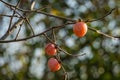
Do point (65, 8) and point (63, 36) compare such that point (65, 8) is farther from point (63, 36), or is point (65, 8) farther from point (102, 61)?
point (102, 61)

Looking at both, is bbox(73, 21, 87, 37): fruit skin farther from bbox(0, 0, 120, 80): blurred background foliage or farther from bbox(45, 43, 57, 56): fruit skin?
bbox(0, 0, 120, 80): blurred background foliage

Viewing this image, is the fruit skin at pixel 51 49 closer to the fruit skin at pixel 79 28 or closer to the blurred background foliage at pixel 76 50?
the fruit skin at pixel 79 28

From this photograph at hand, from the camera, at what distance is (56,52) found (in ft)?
5.19

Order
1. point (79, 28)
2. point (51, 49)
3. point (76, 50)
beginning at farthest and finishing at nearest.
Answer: point (76, 50) → point (51, 49) → point (79, 28)

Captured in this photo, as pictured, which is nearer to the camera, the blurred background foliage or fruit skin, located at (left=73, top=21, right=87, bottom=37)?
fruit skin, located at (left=73, top=21, right=87, bottom=37)

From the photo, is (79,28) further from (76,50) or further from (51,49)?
(76,50)

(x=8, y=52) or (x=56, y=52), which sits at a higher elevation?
(x=56, y=52)

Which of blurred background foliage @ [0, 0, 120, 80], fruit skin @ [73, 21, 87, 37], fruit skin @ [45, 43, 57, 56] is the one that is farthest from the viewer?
blurred background foliage @ [0, 0, 120, 80]

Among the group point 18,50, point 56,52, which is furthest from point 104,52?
point 56,52

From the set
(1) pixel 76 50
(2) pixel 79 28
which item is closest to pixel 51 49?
(2) pixel 79 28

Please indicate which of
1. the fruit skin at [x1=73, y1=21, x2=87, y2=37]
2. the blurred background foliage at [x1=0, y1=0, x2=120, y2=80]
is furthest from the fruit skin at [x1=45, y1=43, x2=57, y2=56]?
the blurred background foliage at [x1=0, y1=0, x2=120, y2=80]

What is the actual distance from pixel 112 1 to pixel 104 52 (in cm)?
54

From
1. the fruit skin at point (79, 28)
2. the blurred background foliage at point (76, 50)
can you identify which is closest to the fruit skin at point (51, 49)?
the fruit skin at point (79, 28)

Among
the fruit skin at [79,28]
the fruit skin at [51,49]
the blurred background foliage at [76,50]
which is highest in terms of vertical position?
the fruit skin at [79,28]
